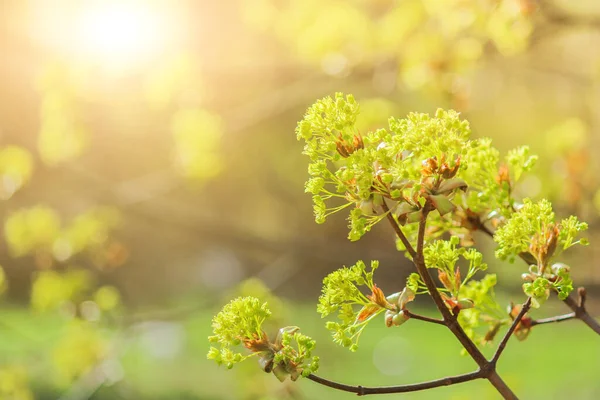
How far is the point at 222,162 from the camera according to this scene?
174 cm

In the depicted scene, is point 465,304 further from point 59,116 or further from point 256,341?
point 59,116

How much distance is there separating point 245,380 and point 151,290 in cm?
251

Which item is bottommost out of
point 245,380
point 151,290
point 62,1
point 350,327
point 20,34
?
point 350,327

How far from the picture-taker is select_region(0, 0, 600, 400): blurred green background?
1.30 m

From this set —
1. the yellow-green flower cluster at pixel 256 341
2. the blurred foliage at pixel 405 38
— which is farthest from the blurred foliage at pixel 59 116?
the yellow-green flower cluster at pixel 256 341

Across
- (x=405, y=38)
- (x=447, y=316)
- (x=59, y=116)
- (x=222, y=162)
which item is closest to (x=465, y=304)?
(x=447, y=316)

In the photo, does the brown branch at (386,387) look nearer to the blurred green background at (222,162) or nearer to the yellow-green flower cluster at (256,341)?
the yellow-green flower cluster at (256,341)

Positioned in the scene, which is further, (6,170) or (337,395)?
(337,395)

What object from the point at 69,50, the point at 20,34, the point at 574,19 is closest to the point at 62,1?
the point at 20,34

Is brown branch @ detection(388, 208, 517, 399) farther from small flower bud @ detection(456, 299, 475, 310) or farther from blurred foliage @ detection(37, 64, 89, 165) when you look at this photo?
blurred foliage @ detection(37, 64, 89, 165)

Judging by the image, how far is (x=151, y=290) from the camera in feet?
12.7

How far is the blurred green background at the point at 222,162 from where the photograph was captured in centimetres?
130

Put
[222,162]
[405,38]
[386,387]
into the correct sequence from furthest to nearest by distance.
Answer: [222,162]
[405,38]
[386,387]

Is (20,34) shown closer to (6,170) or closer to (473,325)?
(6,170)
